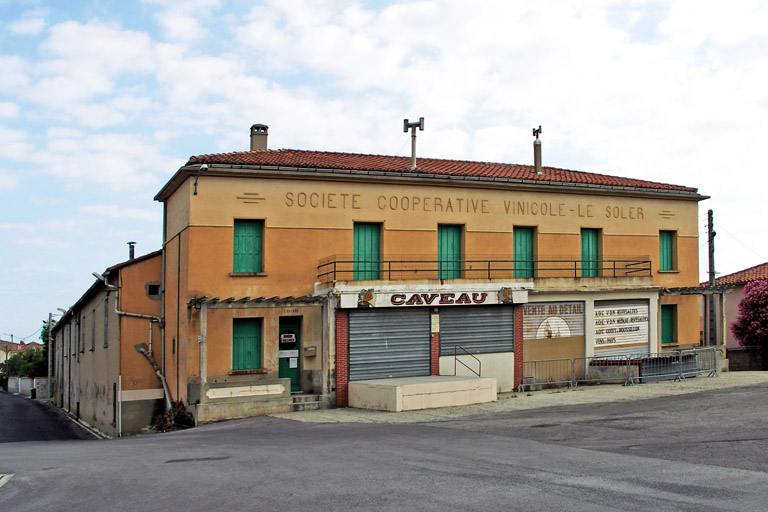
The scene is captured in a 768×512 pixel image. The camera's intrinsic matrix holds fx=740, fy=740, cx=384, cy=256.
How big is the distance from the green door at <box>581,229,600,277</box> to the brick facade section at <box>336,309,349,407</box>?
34.2 feet

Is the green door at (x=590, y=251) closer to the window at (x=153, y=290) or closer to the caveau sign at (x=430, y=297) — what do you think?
the caveau sign at (x=430, y=297)

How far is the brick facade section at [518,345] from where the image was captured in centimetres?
2364

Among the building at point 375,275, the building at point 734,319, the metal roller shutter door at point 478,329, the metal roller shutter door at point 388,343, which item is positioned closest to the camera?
the building at point 375,275

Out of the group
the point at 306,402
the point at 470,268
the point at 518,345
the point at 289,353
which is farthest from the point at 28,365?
the point at 518,345

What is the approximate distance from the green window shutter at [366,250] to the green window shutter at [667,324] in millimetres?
12574

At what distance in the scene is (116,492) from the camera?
9.57 m

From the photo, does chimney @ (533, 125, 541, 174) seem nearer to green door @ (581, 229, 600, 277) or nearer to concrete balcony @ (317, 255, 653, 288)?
green door @ (581, 229, 600, 277)

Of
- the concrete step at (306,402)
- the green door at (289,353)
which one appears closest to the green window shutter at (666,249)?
the green door at (289,353)

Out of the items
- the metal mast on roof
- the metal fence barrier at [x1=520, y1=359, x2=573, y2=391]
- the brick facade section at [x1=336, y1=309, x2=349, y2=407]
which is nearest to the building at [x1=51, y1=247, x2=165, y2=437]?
the brick facade section at [x1=336, y1=309, x2=349, y2=407]

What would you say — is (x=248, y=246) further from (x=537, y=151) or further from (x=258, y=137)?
(x=537, y=151)

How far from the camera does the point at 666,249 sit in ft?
96.2

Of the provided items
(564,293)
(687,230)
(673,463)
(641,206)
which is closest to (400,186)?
(564,293)

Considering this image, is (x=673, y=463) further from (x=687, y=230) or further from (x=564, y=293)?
(x=687, y=230)

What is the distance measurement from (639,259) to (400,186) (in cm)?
1041
